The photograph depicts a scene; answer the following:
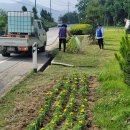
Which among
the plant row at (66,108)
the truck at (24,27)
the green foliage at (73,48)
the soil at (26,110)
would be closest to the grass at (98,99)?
the soil at (26,110)

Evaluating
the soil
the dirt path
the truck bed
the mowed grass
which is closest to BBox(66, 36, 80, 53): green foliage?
the truck bed

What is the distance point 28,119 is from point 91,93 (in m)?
2.57

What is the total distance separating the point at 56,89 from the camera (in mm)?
10281

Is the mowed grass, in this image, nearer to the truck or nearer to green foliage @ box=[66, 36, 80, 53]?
green foliage @ box=[66, 36, 80, 53]

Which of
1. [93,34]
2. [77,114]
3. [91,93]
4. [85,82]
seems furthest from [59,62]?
[93,34]

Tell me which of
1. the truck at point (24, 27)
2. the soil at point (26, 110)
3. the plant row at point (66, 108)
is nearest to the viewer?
the plant row at point (66, 108)

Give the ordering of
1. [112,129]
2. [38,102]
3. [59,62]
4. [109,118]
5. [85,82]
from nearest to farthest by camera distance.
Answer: [112,129], [109,118], [38,102], [85,82], [59,62]

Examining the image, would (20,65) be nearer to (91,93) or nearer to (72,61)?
(72,61)

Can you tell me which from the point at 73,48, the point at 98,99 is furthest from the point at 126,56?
the point at 73,48

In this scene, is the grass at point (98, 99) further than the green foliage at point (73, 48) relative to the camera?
No

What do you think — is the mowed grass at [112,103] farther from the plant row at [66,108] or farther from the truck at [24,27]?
the truck at [24,27]

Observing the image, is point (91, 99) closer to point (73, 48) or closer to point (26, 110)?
point (26, 110)

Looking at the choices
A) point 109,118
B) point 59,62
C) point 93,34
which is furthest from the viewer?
point 93,34

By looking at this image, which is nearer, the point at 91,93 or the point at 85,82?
the point at 91,93
